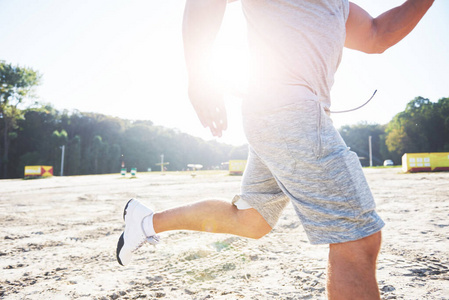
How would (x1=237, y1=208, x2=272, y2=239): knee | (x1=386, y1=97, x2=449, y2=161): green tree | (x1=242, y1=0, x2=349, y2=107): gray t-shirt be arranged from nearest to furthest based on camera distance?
(x1=242, y1=0, x2=349, y2=107): gray t-shirt
(x1=237, y1=208, x2=272, y2=239): knee
(x1=386, y1=97, x2=449, y2=161): green tree

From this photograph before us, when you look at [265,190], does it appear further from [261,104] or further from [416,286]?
[416,286]

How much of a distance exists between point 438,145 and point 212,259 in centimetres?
5580

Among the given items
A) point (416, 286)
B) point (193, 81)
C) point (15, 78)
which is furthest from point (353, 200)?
point (15, 78)

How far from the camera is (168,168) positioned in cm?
6256

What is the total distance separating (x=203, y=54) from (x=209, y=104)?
21cm

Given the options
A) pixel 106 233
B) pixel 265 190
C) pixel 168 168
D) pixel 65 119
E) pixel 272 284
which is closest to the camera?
pixel 265 190

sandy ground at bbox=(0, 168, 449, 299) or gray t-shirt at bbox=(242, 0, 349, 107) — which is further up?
gray t-shirt at bbox=(242, 0, 349, 107)

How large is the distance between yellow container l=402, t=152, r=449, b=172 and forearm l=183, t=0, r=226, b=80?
731 inches

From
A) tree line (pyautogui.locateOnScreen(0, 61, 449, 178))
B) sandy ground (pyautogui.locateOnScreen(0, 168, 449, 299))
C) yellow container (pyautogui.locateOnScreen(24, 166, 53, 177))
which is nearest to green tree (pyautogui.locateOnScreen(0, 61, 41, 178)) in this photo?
tree line (pyautogui.locateOnScreen(0, 61, 449, 178))

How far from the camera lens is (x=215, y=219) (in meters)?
1.37

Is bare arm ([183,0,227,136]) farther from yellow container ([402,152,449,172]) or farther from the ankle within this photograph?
yellow container ([402,152,449,172])

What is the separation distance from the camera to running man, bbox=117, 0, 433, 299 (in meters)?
0.87

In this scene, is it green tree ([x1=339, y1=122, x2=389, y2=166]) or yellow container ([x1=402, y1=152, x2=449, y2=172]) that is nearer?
yellow container ([x1=402, y1=152, x2=449, y2=172])

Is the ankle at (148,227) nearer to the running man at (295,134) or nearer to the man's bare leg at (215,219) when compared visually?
the man's bare leg at (215,219)
